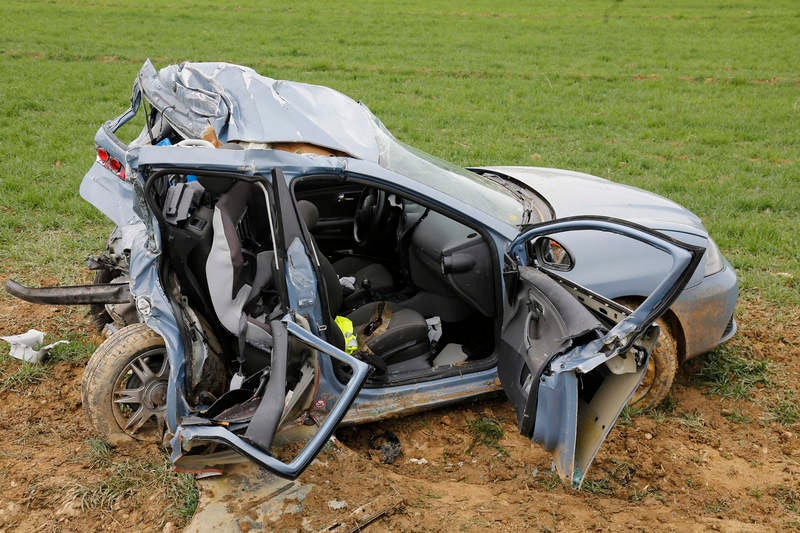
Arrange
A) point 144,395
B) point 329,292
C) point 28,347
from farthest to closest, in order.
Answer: point 28,347
point 144,395
point 329,292

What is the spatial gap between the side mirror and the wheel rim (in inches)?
88.6

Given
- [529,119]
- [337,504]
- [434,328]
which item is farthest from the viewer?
[529,119]

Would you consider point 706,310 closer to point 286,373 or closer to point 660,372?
point 660,372

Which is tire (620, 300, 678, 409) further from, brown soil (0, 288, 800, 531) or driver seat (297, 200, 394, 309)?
driver seat (297, 200, 394, 309)

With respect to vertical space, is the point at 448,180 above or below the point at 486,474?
above

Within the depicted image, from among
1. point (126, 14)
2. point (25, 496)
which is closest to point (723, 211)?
point (25, 496)

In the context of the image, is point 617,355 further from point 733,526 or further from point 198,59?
point 198,59

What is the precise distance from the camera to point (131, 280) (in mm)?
3576

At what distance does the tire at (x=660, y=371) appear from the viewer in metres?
4.25

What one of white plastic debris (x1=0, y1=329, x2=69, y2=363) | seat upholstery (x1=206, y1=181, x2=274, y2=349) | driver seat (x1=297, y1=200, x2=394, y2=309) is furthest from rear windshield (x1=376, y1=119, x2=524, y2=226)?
white plastic debris (x1=0, y1=329, x2=69, y2=363)

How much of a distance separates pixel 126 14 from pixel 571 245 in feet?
61.8

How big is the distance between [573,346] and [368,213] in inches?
78.7

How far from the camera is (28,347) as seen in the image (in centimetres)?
476

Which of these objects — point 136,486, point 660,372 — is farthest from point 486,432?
point 136,486
